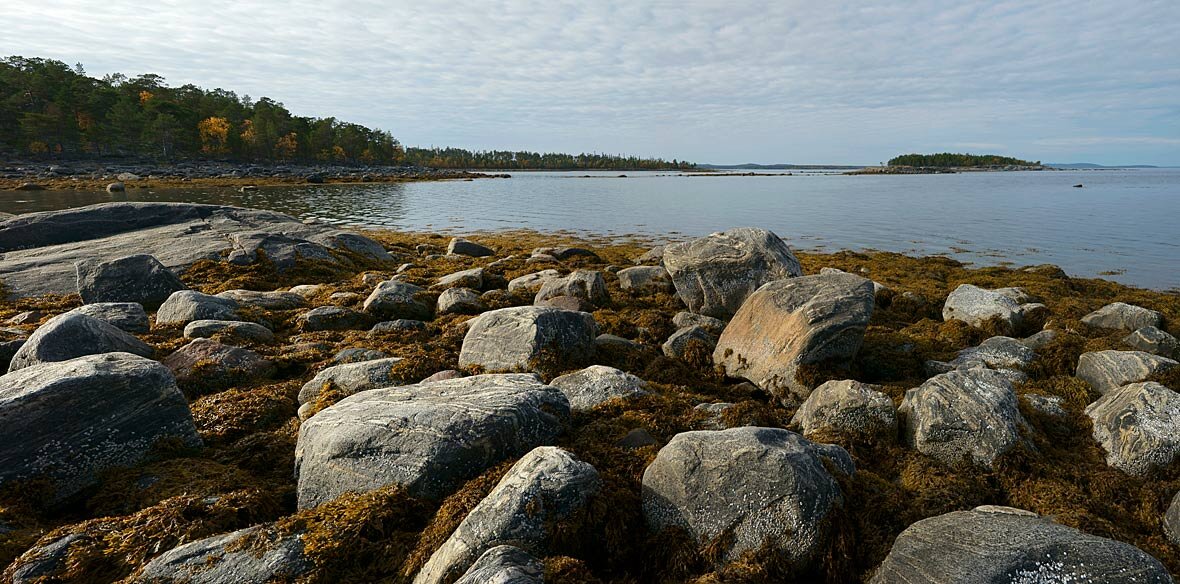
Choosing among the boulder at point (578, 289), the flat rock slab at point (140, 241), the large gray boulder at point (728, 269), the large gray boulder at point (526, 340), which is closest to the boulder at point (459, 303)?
the boulder at point (578, 289)

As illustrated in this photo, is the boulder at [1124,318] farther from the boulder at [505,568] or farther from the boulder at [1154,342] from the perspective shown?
the boulder at [505,568]

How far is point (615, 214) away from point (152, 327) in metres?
33.9

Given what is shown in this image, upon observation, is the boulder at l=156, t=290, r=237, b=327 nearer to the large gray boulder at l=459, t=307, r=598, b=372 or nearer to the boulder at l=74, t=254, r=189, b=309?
the boulder at l=74, t=254, r=189, b=309

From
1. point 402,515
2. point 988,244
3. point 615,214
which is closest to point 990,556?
point 402,515

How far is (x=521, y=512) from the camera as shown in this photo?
402 cm

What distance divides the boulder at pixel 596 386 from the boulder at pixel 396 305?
17.0ft

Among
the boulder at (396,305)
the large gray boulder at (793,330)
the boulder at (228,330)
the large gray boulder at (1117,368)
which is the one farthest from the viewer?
the boulder at (396,305)

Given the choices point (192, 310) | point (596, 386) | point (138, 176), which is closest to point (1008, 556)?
point (596, 386)

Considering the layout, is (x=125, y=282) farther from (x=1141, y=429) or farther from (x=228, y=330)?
(x=1141, y=429)

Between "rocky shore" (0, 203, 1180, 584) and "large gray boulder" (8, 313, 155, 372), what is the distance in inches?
1.2

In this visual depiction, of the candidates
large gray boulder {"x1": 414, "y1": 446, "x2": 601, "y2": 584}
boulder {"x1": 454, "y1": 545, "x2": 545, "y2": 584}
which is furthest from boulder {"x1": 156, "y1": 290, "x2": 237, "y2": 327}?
boulder {"x1": 454, "y1": 545, "x2": 545, "y2": 584}

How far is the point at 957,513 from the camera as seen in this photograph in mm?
4340

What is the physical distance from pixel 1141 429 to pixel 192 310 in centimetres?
1411

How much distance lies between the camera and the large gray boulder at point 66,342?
689cm
